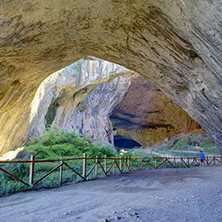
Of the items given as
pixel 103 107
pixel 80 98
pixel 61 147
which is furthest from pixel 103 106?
pixel 61 147

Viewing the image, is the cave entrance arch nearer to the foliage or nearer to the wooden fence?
the foliage

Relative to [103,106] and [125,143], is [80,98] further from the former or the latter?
[125,143]

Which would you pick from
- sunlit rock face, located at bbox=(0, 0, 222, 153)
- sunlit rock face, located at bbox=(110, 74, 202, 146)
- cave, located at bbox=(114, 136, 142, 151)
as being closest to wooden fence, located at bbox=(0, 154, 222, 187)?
sunlit rock face, located at bbox=(0, 0, 222, 153)

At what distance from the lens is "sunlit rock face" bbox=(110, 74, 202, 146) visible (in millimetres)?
39188

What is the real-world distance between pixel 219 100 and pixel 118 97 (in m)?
26.6

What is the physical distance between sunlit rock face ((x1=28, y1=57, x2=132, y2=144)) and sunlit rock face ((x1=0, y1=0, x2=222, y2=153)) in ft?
25.8

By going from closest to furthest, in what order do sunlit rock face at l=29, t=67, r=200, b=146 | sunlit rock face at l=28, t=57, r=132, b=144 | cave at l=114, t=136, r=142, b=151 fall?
sunlit rock face at l=28, t=57, r=132, b=144, sunlit rock face at l=29, t=67, r=200, b=146, cave at l=114, t=136, r=142, b=151

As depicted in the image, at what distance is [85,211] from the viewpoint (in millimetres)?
3473

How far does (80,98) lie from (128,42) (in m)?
17.8

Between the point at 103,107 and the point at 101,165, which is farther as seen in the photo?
the point at 103,107

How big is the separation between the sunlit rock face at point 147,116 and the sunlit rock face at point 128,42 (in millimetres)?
27951

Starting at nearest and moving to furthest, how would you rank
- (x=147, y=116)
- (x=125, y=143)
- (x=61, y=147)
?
1. (x=61, y=147)
2. (x=147, y=116)
3. (x=125, y=143)

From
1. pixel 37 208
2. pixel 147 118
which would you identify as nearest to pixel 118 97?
pixel 147 118

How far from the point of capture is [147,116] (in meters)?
43.0
